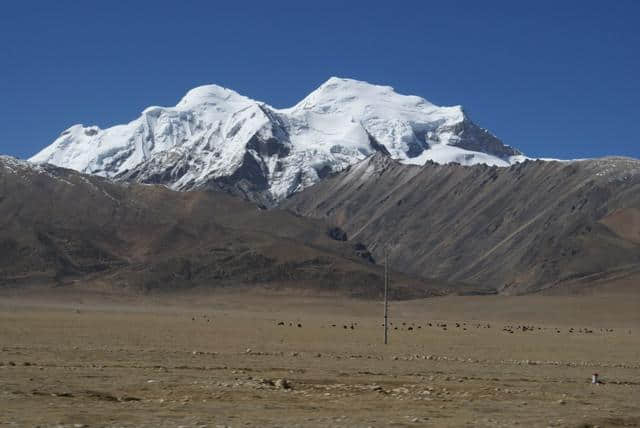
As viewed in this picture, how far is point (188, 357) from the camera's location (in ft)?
145

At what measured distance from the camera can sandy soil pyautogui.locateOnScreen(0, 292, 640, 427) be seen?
24.5 metres

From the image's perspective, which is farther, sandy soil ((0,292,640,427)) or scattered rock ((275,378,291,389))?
scattered rock ((275,378,291,389))

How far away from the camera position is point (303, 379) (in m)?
34.3

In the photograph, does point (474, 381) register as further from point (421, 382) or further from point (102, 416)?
point (102, 416)

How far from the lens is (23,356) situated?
41438 mm

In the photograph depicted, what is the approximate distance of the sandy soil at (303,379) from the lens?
2452 centimetres

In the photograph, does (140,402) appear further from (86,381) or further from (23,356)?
(23,356)

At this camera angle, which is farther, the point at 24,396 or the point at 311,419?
the point at 24,396

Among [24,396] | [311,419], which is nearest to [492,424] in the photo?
[311,419]

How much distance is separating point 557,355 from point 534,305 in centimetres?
8769

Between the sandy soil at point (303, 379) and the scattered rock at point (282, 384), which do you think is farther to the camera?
the scattered rock at point (282, 384)

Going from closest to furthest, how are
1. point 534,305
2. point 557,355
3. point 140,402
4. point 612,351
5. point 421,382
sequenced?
1. point 140,402
2. point 421,382
3. point 557,355
4. point 612,351
5. point 534,305

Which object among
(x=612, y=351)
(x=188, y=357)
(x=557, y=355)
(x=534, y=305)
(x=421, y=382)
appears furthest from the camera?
(x=534, y=305)

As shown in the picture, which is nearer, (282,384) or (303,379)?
(282,384)
